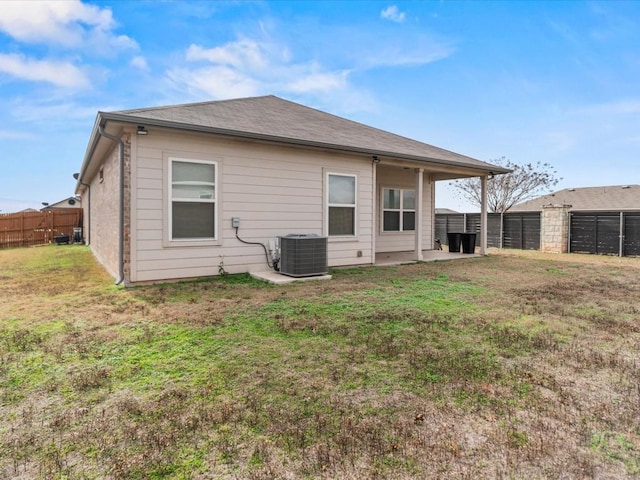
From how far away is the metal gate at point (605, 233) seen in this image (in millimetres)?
11742

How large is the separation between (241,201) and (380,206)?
5.64 meters

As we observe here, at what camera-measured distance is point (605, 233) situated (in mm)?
12320

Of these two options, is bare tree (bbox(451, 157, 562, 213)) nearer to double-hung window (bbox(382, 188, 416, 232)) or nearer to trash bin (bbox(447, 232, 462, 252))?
trash bin (bbox(447, 232, 462, 252))

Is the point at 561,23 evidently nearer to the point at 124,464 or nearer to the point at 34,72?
the point at 124,464

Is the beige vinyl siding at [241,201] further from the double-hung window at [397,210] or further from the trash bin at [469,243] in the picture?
the trash bin at [469,243]

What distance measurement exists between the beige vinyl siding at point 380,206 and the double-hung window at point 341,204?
9.48 ft

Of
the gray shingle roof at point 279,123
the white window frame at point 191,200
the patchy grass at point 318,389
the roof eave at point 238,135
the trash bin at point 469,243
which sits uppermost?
the gray shingle roof at point 279,123

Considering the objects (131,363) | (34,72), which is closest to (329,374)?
(131,363)

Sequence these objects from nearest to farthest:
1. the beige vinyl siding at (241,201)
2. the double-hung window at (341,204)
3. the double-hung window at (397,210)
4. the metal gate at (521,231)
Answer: the beige vinyl siding at (241,201) < the double-hung window at (341,204) < the double-hung window at (397,210) < the metal gate at (521,231)

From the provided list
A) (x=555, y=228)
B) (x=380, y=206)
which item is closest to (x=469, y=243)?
(x=380, y=206)

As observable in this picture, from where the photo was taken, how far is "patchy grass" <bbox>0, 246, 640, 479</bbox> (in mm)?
1681

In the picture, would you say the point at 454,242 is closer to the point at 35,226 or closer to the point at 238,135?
the point at 238,135

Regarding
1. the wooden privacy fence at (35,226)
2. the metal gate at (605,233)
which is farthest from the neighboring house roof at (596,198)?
the wooden privacy fence at (35,226)

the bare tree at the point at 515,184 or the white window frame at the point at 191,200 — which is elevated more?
the bare tree at the point at 515,184
